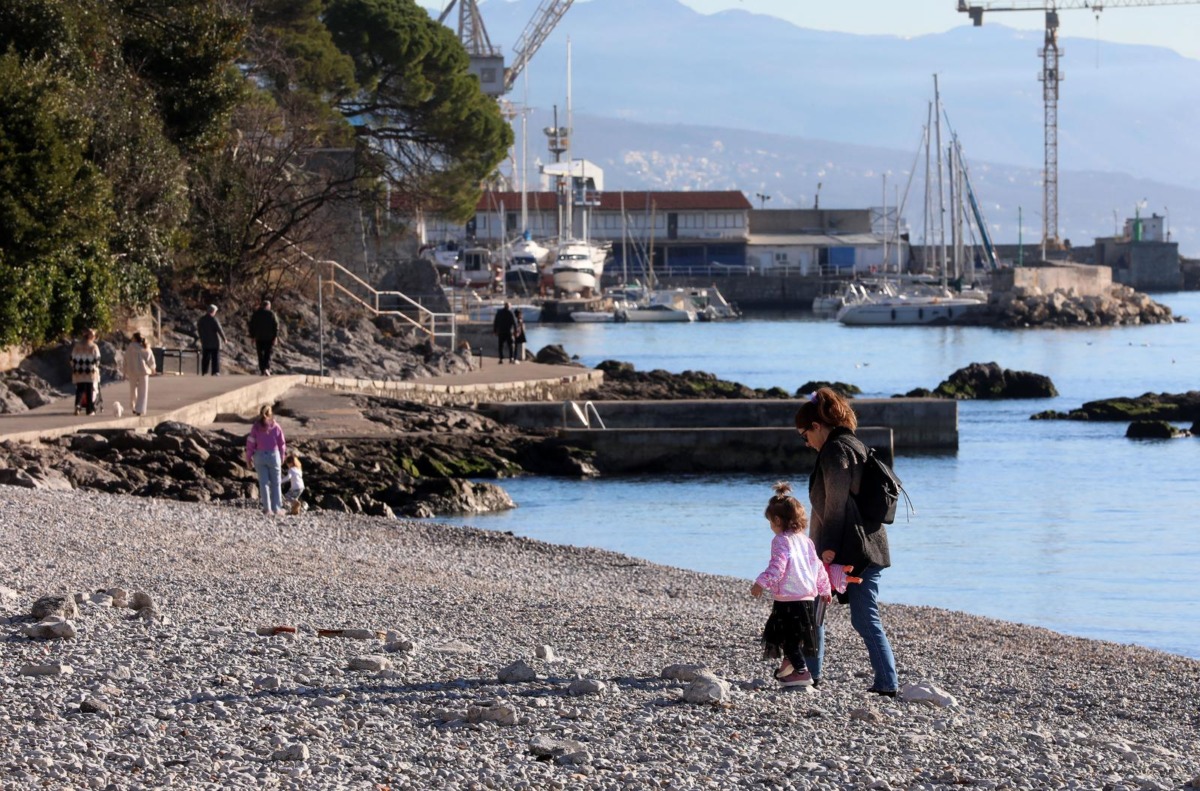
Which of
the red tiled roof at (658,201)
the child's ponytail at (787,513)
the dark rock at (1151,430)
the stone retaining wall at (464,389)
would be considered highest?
the red tiled roof at (658,201)

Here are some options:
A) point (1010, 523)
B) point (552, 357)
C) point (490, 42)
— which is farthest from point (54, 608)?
point (490, 42)

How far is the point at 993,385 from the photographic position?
1715 inches

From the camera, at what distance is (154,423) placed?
20.9 m

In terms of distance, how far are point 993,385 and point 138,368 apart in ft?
91.9

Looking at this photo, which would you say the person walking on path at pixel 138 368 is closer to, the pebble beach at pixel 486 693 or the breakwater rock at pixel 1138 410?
the pebble beach at pixel 486 693

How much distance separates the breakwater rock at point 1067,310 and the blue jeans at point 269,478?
254 feet

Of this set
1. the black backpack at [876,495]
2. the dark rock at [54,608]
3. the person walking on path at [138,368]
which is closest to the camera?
the black backpack at [876,495]

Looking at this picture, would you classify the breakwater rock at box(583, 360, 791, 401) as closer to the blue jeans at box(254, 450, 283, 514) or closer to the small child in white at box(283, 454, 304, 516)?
the small child in white at box(283, 454, 304, 516)

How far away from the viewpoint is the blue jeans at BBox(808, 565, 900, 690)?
7.71 meters

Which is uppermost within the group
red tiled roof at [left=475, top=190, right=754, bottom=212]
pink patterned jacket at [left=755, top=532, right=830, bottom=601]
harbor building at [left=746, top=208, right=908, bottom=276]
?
red tiled roof at [left=475, top=190, right=754, bottom=212]

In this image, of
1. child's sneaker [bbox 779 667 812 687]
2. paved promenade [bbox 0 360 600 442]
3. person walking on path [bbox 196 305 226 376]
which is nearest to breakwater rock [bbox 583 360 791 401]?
paved promenade [bbox 0 360 600 442]

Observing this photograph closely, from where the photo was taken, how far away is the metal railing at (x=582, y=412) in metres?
29.0

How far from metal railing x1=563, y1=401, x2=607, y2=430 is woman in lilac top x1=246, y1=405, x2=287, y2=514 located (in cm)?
1290

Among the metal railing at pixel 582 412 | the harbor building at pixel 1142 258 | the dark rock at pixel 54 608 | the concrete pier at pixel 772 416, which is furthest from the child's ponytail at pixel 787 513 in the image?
the harbor building at pixel 1142 258
